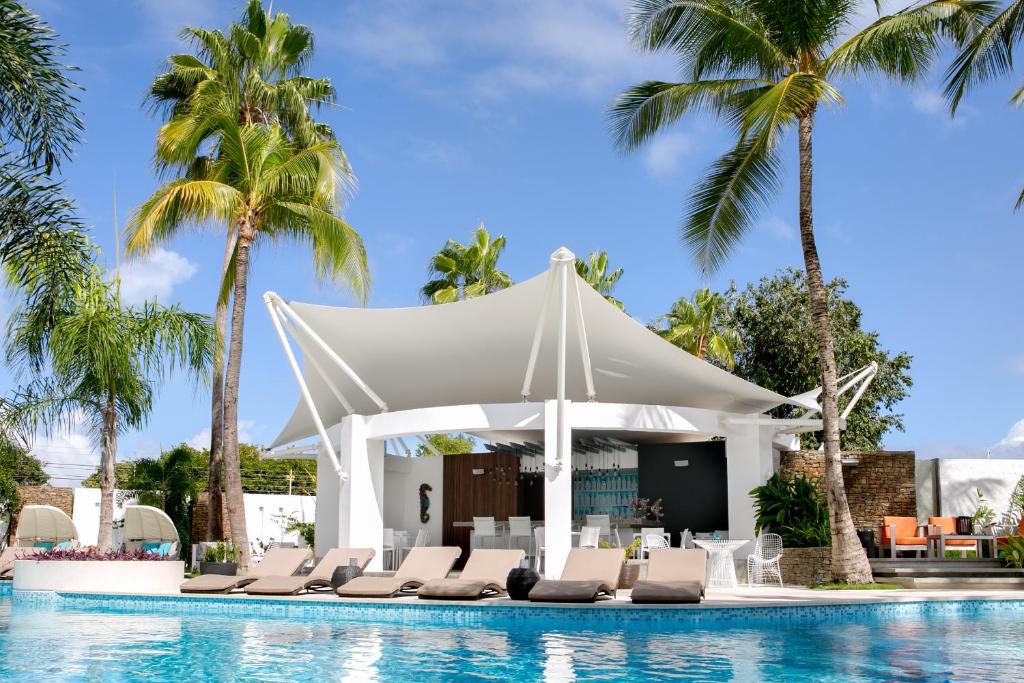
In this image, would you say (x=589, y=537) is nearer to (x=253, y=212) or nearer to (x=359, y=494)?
(x=359, y=494)

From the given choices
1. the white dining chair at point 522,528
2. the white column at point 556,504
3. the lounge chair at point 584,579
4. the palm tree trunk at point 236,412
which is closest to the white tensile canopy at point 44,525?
the palm tree trunk at point 236,412

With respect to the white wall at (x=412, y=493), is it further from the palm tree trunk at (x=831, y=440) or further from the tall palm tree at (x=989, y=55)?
the tall palm tree at (x=989, y=55)

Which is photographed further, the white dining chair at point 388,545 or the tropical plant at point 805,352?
the tropical plant at point 805,352

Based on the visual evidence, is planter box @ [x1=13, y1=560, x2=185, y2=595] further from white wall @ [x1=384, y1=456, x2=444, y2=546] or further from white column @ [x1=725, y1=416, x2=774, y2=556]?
white column @ [x1=725, y1=416, x2=774, y2=556]

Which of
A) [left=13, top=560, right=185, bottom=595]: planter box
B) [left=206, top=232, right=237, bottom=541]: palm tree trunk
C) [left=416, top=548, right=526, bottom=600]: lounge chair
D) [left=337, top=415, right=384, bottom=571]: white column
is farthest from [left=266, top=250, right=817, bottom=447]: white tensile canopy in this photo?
[left=13, top=560, right=185, bottom=595]: planter box

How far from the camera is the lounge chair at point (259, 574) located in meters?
14.3

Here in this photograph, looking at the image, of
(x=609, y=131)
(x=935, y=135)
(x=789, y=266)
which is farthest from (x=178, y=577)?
(x=935, y=135)

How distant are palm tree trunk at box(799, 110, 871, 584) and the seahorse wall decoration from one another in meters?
9.17

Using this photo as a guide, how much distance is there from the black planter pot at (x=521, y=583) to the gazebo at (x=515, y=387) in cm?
249

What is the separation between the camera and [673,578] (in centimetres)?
1279

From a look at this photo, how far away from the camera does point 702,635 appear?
36.3 feet

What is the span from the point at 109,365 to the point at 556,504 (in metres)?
8.15

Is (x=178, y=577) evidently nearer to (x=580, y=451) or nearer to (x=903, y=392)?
(x=580, y=451)

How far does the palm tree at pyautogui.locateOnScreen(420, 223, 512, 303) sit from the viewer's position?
27802 mm
